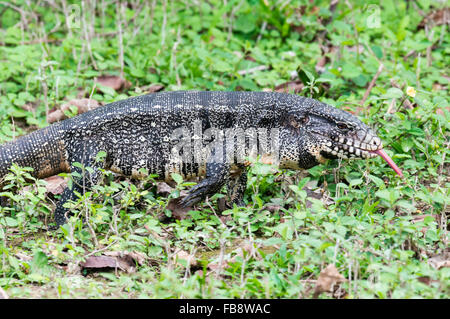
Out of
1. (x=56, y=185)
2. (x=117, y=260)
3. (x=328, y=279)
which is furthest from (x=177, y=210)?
(x=328, y=279)

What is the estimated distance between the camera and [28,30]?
971cm

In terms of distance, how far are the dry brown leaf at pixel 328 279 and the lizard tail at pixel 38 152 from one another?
2.91 m

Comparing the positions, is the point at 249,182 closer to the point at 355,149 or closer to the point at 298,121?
the point at 298,121

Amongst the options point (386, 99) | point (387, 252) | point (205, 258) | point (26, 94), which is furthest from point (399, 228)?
point (26, 94)

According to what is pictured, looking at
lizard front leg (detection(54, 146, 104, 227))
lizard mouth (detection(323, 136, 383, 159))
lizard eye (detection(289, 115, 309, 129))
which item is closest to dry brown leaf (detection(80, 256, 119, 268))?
lizard front leg (detection(54, 146, 104, 227))

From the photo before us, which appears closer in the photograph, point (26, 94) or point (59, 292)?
point (59, 292)

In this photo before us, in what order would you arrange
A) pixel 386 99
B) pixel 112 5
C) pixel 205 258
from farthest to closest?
1. pixel 112 5
2. pixel 386 99
3. pixel 205 258

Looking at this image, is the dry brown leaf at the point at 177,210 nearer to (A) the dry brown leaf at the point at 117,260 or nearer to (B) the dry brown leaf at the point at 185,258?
(B) the dry brown leaf at the point at 185,258

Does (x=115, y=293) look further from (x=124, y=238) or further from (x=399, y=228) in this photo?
(x=399, y=228)

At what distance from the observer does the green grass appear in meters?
4.62

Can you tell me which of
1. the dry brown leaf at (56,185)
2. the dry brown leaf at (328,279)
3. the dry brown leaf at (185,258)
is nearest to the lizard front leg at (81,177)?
the dry brown leaf at (56,185)

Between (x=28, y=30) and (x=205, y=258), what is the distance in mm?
5843

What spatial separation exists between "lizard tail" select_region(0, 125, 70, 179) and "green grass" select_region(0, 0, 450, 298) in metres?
0.29

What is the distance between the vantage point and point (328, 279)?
4367 millimetres
